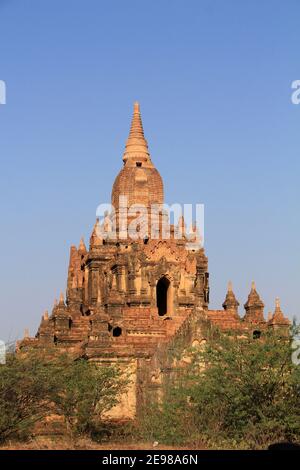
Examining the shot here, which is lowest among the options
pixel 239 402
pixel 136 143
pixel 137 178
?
pixel 239 402

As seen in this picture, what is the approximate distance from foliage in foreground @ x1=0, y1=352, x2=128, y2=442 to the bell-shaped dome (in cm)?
1729

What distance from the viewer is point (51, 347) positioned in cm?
4584

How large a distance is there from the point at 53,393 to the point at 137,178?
2131 cm

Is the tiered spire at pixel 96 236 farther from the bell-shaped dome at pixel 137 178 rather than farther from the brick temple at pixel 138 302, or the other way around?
the bell-shaped dome at pixel 137 178

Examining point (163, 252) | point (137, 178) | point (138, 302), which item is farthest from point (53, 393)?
point (137, 178)

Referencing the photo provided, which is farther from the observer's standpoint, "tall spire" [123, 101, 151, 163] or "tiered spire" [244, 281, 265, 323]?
"tall spire" [123, 101, 151, 163]

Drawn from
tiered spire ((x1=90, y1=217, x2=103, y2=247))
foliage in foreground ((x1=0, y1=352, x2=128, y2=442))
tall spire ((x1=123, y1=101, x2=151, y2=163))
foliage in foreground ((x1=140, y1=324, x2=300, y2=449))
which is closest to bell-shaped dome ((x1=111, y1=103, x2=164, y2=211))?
tall spire ((x1=123, y1=101, x2=151, y2=163))

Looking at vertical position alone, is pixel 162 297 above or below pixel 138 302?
above

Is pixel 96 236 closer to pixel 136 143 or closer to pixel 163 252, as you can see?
pixel 163 252

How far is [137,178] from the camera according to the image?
182 feet

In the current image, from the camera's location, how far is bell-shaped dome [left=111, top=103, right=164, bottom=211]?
54969 millimetres

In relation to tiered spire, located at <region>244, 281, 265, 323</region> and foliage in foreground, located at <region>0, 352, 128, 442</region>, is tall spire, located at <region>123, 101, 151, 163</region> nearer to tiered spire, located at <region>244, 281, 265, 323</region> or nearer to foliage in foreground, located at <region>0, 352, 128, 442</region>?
tiered spire, located at <region>244, 281, 265, 323</region>

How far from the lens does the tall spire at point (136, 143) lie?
56.4 m

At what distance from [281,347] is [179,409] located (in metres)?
3.93
